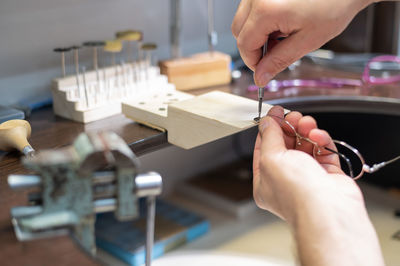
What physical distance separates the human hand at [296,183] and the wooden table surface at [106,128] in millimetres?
256

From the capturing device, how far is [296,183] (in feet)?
2.06

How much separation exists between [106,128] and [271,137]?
0.37 m

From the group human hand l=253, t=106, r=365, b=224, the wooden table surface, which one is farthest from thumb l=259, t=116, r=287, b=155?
the wooden table surface

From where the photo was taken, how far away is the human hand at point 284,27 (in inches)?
30.7

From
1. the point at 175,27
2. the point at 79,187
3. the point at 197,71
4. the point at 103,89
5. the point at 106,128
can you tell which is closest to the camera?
the point at 79,187

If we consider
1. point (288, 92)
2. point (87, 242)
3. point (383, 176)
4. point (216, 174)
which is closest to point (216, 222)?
point (216, 174)

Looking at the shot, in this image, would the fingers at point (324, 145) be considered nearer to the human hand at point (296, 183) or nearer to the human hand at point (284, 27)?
the human hand at point (296, 183)

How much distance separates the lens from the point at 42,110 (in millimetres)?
1079

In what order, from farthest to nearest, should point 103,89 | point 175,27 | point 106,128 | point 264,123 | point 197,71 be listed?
point 175,27
point 197,71
point 103,89
point 106,128
point 264,123

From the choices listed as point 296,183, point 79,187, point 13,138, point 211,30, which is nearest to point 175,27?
point 211,30

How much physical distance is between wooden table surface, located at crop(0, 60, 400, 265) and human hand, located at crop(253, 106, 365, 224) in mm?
256

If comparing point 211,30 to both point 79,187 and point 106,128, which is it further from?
point 79,187

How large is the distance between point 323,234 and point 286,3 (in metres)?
0.37

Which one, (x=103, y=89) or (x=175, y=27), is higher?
(x=175, y=27)
